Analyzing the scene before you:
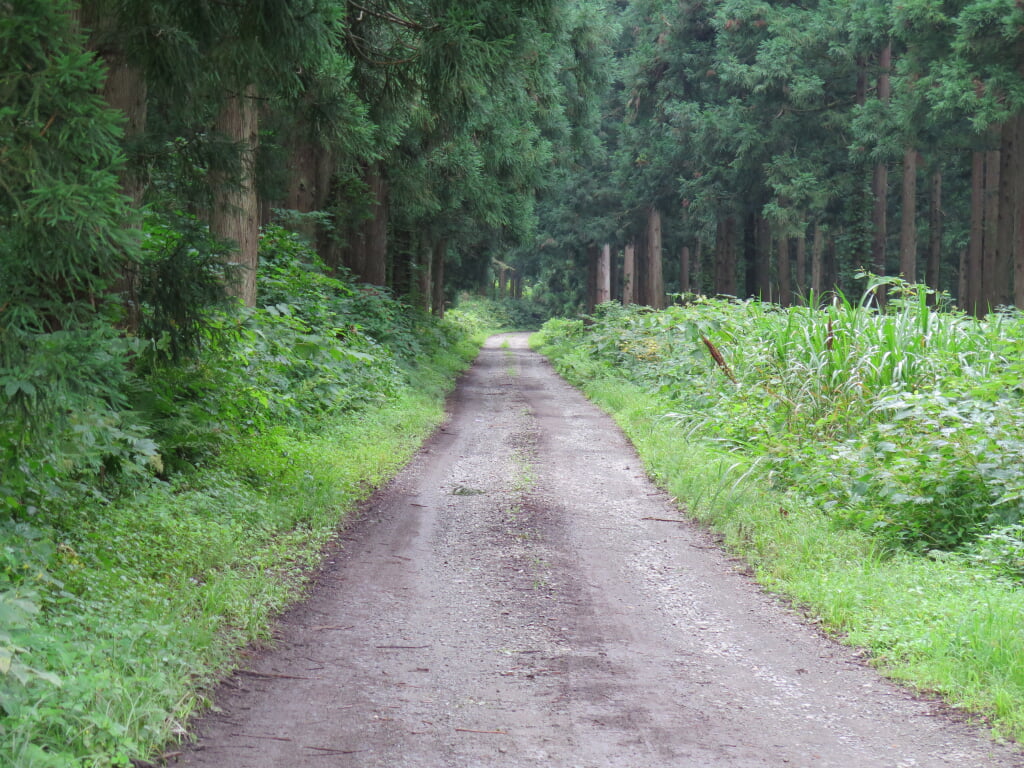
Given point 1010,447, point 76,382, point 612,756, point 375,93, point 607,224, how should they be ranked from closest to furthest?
point 612,756 → point 76,382 → point 1010,447 → point 375,93 → point 607,224

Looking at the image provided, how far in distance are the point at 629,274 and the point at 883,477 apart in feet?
123

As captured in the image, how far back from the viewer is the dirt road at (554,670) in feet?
11.9

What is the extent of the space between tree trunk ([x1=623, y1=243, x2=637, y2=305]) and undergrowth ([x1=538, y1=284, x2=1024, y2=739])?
99.0 feet

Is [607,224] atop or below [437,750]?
atop

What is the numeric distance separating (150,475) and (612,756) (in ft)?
14.7

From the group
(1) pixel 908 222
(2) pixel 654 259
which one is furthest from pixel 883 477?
(2) pixel 654 259

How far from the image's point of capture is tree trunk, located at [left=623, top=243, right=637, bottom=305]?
42.4 meters

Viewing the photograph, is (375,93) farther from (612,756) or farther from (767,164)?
(767,164)

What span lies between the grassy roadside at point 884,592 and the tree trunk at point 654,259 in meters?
26.8

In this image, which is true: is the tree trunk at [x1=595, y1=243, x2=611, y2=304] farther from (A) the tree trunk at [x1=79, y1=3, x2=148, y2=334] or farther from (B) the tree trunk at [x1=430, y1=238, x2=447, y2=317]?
(A) the tree trunk at [x1=79, y1=3, x2=148, y2=334]

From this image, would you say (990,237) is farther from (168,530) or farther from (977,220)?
(168,530)

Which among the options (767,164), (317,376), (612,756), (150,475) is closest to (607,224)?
(767,164)

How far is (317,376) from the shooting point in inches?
459

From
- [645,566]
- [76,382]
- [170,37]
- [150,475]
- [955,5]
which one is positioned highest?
[955,5]
